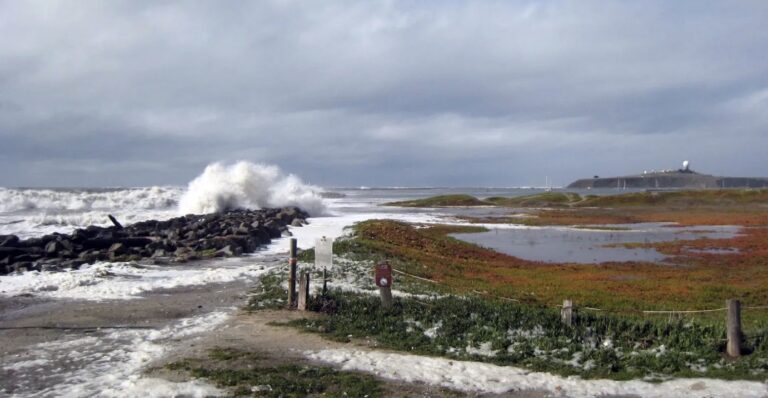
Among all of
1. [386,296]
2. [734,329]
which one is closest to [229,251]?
[386,296]

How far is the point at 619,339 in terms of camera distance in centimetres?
1007

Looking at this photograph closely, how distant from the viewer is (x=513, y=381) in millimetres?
8234

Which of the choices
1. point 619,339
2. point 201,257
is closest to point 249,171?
point 201,257

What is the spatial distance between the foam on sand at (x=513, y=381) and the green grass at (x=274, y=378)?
0.49m

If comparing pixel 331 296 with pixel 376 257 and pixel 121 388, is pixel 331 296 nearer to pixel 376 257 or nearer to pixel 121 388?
pixel 121 388

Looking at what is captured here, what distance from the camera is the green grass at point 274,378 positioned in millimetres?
7633

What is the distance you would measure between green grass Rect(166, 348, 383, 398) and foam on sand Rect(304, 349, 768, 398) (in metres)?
0.49

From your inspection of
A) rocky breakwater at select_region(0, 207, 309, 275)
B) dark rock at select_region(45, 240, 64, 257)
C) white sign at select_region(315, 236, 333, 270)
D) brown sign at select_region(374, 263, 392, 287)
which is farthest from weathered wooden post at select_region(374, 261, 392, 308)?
dark rock at select_region(45, 240, 64, 257)

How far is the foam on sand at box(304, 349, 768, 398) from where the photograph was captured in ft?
25.7

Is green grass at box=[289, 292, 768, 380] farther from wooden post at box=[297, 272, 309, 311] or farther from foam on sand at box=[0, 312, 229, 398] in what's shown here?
foam on sand at box=[0, 312, 229, 398]

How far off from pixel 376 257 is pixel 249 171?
140 ft

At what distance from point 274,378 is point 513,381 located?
3183 millimetres

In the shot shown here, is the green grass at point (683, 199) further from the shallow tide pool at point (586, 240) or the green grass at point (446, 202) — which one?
the shallow tide pool at point (586, 240)

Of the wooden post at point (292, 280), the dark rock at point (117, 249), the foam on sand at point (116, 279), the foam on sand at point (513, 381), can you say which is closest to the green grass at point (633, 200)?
the dark rock at point (117, 249)
